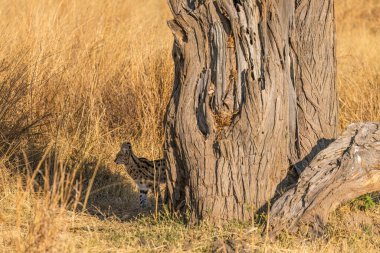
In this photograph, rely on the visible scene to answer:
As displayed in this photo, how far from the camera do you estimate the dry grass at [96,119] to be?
577 cm

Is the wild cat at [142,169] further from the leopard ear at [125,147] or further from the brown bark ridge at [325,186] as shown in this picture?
the brown bark ridge at [325,186]

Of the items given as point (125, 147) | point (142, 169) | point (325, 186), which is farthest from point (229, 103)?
point (125, 147)

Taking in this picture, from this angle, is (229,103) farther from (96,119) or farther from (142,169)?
(96,119)

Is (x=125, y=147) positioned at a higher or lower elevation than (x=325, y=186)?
higher

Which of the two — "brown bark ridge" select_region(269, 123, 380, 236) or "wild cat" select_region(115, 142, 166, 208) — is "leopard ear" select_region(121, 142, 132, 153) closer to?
"wild cat" select_region(115, 142, 166, 208)

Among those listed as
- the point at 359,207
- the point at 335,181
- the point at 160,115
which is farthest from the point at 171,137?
the point at 160,115

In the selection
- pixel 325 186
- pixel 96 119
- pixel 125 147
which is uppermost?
pixel 96 119

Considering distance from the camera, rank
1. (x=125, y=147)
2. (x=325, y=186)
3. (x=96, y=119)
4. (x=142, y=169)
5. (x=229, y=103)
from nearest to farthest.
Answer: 1. (x=325, y=186)
2. (x=229, y=103)
3. (x=142, y=169)
4. (x=125, y=147)
5. (x=96, y=119)

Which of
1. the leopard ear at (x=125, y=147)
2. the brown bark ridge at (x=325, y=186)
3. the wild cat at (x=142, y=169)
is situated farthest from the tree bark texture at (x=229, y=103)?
the leopard ear at (x=125, y=147)

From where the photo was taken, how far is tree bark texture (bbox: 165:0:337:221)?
590cm

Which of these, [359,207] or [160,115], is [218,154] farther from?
[160,115]

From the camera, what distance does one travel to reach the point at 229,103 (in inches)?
234

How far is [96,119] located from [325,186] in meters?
3.24

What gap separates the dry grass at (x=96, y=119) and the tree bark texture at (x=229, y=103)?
12.5 inches
